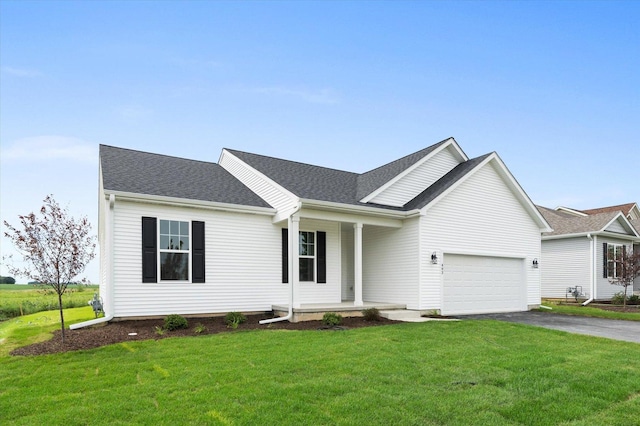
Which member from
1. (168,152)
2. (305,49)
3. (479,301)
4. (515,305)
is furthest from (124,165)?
(515,305)

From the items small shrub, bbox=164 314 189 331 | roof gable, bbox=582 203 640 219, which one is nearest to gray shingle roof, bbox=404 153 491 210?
small shrub, bbox=164 314 189 331

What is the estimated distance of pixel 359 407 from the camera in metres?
4.98

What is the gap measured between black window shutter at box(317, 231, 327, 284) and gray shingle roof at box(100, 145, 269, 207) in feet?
7.04

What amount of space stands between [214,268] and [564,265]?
18.8 metres

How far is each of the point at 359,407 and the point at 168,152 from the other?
45.0ft

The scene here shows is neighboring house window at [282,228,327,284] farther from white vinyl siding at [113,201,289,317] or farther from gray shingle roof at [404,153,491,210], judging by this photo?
gray shingle roof at [404,153,491,210]

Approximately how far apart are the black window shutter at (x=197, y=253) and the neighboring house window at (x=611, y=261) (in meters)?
20.0

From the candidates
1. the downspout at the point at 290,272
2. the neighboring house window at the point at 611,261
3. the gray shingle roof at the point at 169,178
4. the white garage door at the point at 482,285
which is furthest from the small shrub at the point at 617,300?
the gray shingle roof at the point at 169,178

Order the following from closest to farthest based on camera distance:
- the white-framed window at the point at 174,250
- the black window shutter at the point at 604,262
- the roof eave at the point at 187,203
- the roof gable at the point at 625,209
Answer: the roof eave at the point at 187,203 < the white-framed window at the point at 174,250 < the black window shutter at the point at 604,262 < the roof gable at the point at 625,209

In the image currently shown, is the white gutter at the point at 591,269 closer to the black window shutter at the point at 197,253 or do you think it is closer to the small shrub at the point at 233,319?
the small shrub at the point at 233,319

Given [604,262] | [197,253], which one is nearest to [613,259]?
[604,262]

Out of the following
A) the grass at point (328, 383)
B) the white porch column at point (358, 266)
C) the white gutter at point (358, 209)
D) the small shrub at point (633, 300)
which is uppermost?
the white gutter at point (358, 209)

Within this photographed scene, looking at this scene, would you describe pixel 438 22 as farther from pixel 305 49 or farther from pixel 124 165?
pixel 124 165

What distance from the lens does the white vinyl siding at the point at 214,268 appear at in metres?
11.3
